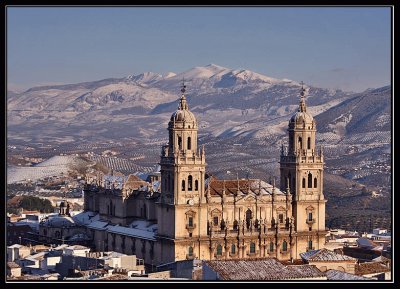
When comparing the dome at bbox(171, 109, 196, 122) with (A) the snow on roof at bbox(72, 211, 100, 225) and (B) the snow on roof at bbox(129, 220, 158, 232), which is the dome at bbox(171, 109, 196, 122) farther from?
(A) the snow on roof at bbox(72, 211, 100, 225)

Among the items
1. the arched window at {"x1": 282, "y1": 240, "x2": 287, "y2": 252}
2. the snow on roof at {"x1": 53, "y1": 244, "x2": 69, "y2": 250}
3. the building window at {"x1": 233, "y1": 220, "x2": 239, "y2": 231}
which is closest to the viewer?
the building window at {"x1": 233, "y1": 220, "x2": 239, "y2": 231}

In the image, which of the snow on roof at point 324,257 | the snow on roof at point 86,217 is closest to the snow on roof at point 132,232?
the snow on roof at point 86,217

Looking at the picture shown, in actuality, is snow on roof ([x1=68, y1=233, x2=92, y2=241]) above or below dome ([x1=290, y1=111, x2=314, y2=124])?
below

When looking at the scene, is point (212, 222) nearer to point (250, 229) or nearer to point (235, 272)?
point (250, 229)

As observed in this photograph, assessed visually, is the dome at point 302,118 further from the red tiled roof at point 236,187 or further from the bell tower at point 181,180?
→ the bell tower at point 181,180

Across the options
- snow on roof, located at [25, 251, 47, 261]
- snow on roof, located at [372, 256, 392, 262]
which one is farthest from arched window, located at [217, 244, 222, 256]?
snow on roof, located at [25, 251, 47, 261]
